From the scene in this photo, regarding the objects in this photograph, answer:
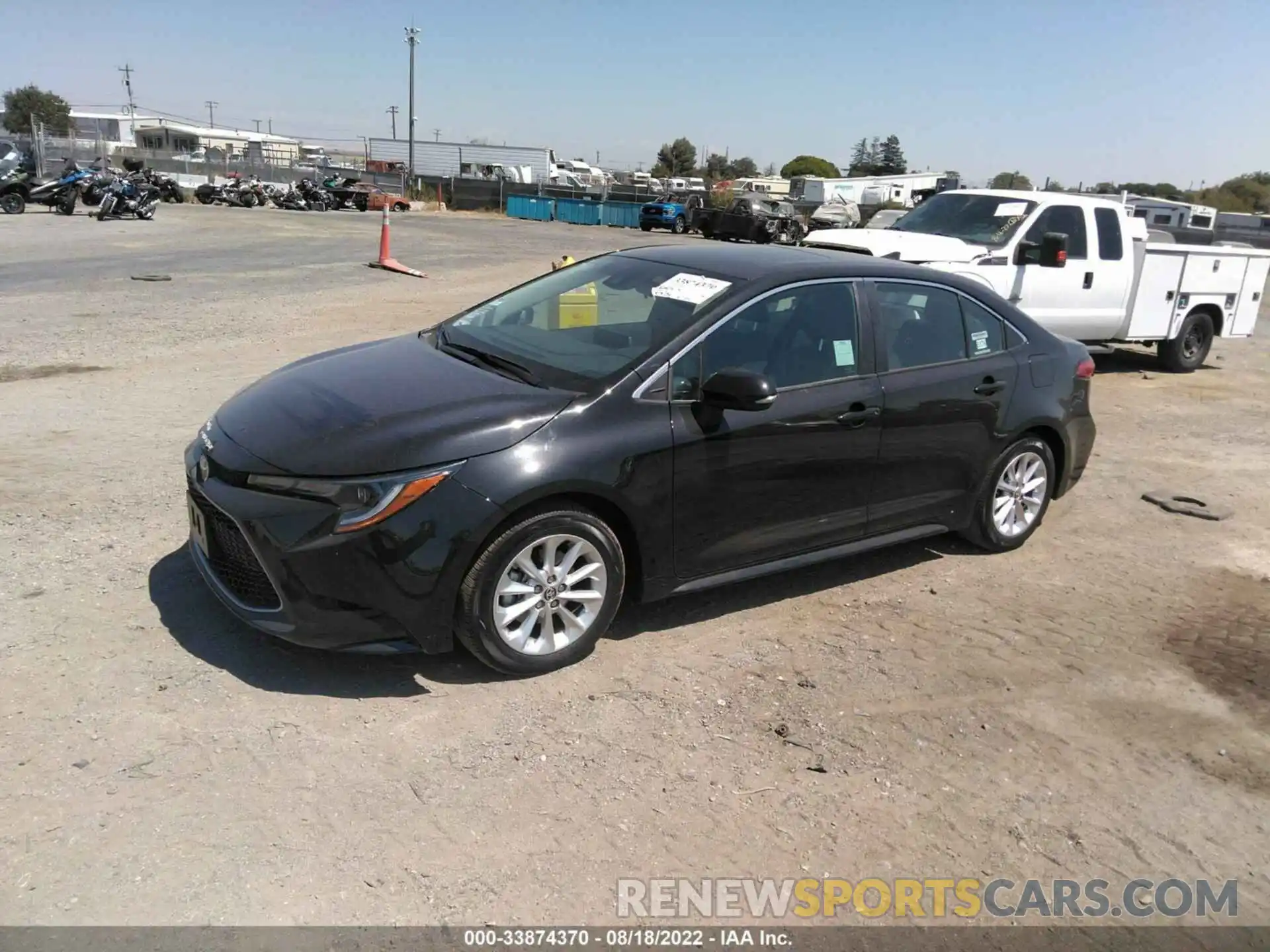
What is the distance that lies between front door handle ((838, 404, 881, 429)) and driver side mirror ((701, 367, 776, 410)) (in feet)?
2.15

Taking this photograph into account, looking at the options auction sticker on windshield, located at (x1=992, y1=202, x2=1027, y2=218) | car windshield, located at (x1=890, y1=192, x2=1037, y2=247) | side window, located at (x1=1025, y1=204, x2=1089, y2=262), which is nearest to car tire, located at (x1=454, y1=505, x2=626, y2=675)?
car windshield, located at (x1=890, y1=192, x2=1037, y2=247)

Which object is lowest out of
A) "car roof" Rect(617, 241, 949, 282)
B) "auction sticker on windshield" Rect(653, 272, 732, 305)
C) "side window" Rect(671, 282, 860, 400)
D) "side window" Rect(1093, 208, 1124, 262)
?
"side window" Rect(671, 282, 860, 400)

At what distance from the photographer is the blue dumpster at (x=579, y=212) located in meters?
44.8

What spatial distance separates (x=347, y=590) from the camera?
12.1 feet

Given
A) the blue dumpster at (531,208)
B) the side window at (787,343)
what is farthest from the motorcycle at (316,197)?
the side window at (787,343)

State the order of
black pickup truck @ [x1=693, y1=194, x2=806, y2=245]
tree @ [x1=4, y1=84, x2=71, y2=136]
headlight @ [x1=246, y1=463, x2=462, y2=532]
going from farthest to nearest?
tree @ [x1=4, y1=84, x2=71, y2=136] < black pickup truck @ [x1=693, y1=194, x2=806, y2=245] < headlight @ [x1=246, y1=463, x2=462, y2=532]

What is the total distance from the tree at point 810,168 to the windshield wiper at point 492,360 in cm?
10034

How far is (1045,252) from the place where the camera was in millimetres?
10117

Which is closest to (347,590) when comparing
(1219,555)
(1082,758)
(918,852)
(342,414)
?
(342,414)

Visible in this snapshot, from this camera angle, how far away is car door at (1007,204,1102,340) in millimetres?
10383

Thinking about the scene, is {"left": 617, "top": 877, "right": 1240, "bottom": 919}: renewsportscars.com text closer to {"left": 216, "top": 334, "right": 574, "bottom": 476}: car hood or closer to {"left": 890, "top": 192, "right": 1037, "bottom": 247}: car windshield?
{"left": 216, "top": 334, "right": 574, "bottom": 476}: car hood

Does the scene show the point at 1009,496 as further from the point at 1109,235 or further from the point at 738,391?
the point at 1109,235

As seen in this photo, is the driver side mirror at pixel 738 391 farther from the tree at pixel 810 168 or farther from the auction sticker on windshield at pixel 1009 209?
the tree at pixel 810 168

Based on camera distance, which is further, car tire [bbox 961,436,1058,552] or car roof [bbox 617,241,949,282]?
car tire [bbox 961,436,1058,552]
